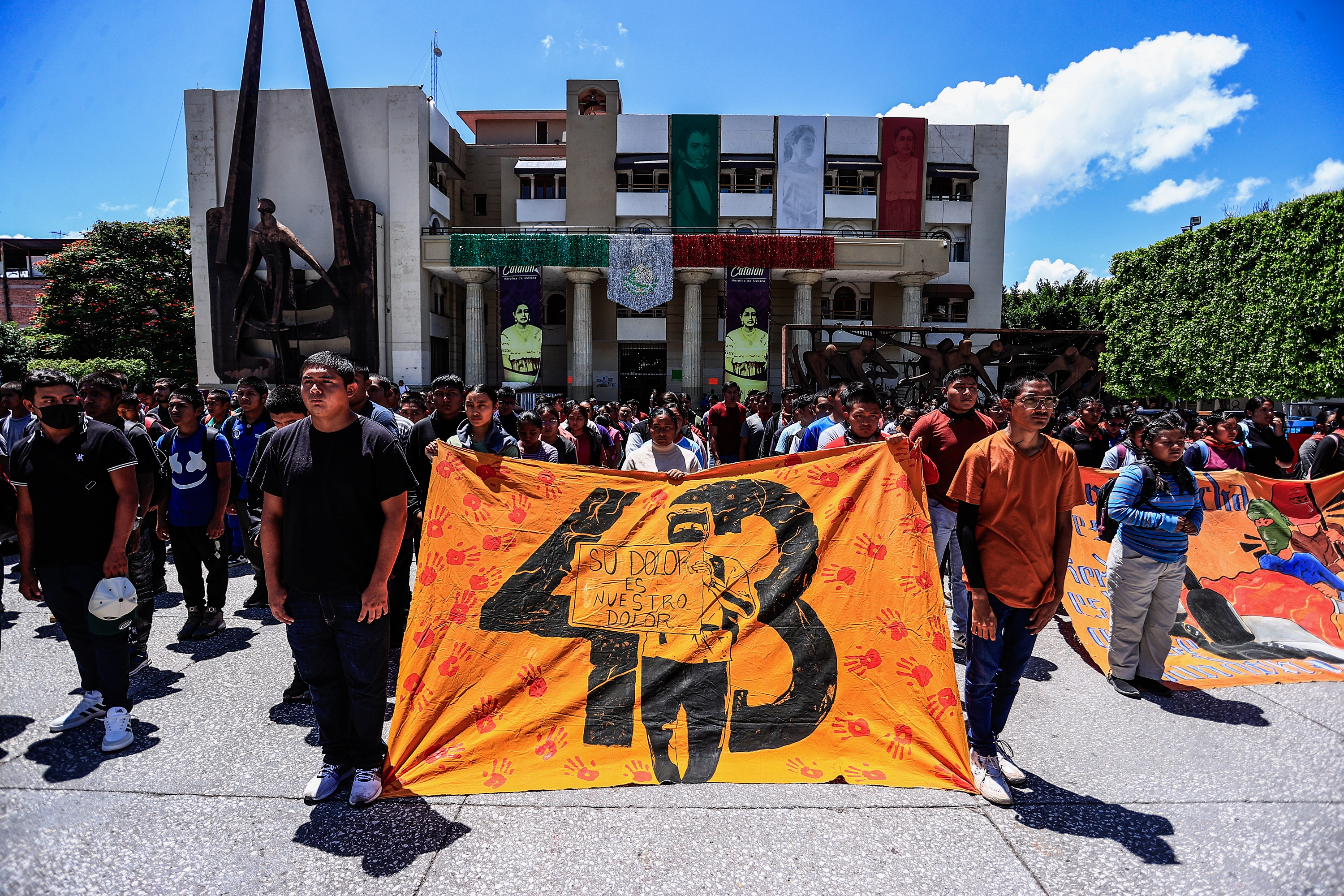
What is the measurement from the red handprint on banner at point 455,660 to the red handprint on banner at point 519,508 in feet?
2.20

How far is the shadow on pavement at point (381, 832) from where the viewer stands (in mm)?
2643

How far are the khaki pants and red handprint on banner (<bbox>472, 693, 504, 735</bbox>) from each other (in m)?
3.96

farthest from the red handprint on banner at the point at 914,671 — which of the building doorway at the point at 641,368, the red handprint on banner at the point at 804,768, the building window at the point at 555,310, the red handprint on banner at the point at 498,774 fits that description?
the building window at the point at 555,310

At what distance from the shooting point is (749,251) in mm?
27984

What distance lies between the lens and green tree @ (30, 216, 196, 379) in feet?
102

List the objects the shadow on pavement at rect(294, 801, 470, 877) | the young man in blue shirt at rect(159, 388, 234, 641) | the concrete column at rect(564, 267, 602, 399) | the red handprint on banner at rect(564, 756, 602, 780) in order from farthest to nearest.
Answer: the concrete column at rect(564, 267, 602, 399), the young man in blue shirt at rect(159, 388, 234, 641), the red handprint on banner at rect(564, 756, 602, 780), the shadow on pavement at rect(294, 801, 470, 877)

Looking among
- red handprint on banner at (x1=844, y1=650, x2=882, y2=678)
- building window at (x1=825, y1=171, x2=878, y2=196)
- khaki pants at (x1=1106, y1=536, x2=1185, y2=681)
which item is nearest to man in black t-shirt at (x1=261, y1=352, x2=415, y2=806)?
red handprint on banner at (x1=844, y1=650, x2=882, y2=678)

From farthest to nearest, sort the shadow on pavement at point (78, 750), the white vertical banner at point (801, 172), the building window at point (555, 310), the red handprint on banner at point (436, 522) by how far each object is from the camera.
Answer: the building window at point (555, 310)
the white vertical banner at point (801, 172)
the red handprint on banner at point (436, 522)
the shadow on pavement at point (78, 750)

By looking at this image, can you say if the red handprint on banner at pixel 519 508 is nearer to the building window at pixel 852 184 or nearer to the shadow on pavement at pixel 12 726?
the shadow on pavement at pixel 12 726

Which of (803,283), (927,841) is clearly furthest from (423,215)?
(927,841)

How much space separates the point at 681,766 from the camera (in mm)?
3084

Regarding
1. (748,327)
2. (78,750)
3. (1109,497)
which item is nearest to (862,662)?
(1109,497)

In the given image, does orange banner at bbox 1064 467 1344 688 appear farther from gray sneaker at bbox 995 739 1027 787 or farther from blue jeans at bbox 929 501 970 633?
gray sneaker at bbox 995 739 1027 787

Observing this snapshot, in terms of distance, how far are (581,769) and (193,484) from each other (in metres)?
4.19
